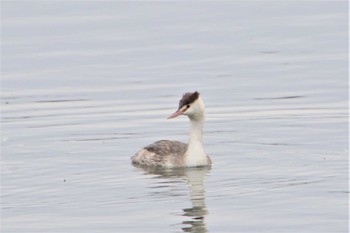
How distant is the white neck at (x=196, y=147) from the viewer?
62.6 feet

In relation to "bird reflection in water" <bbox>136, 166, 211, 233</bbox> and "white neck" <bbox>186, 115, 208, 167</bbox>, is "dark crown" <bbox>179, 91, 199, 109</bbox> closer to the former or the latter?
"white neck" <bbox>186, 115, 208, 167</bbox>

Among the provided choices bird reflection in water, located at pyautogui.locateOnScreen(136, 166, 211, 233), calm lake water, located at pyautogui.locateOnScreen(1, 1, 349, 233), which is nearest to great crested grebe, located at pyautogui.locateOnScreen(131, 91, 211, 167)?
bird reflection in water, located at pyautogui.locateOnScreen(136, 166, 211, 233)

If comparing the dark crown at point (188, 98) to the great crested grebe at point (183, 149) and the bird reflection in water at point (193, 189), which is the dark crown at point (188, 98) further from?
the bird reflection in water at point (193, 189)

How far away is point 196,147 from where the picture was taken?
19.3m

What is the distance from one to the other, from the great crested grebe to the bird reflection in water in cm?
13

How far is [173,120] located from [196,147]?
3102 mm

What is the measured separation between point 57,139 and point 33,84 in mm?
5843

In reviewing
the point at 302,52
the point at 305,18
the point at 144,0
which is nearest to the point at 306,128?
the point at 302,52

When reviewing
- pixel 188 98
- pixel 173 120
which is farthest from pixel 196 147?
pixel 173 120

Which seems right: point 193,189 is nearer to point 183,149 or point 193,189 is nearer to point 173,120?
point 183,149

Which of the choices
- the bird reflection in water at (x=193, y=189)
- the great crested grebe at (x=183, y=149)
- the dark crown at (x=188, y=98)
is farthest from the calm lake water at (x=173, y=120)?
the dark crown at (x=188, y=98)

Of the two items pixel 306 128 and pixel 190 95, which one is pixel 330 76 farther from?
pixel 190 95

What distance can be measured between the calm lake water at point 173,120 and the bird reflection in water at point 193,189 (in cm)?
3

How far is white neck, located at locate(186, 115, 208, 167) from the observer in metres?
19.1
